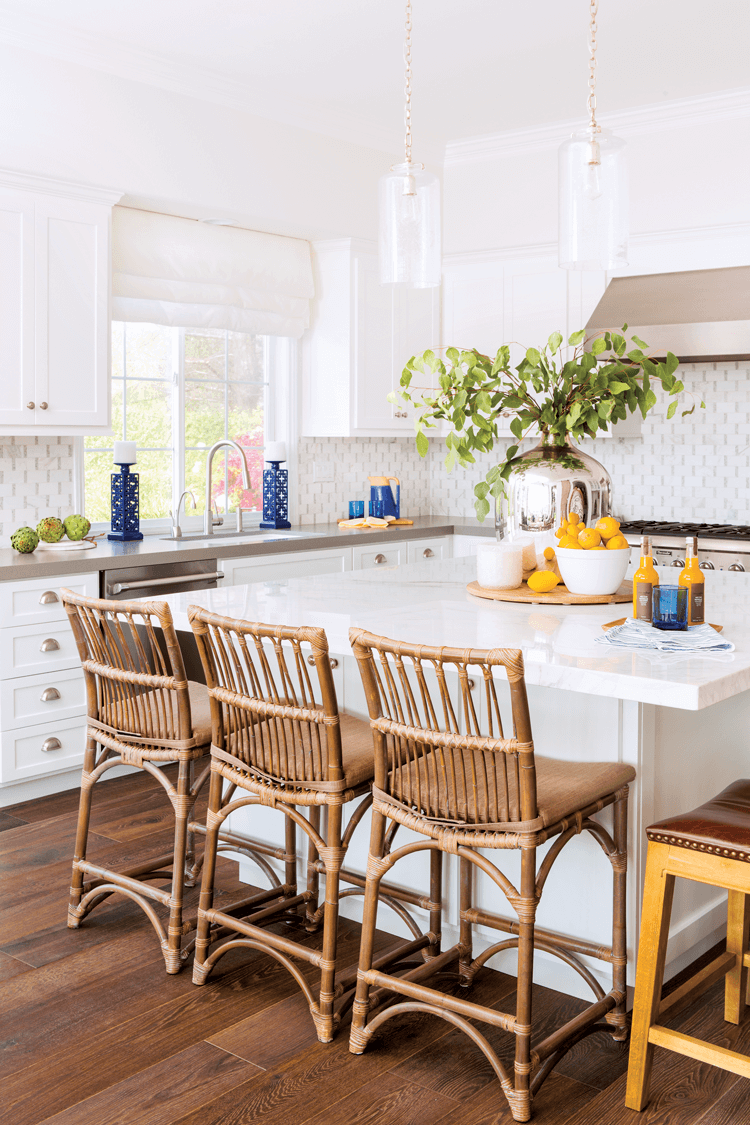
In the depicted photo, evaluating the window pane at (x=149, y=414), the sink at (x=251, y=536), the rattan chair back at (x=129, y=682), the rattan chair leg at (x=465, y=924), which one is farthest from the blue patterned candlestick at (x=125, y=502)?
the rattan chair leg at (x=465, y=924)

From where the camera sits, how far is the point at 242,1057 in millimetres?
2287

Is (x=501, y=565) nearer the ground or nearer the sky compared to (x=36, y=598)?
nearer the sky

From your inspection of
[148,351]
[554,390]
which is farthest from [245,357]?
[554,390]

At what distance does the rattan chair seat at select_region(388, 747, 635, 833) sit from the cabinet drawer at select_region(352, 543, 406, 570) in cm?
290

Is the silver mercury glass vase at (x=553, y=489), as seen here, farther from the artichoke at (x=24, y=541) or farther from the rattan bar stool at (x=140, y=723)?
the artichoke at (x=24, y=541)

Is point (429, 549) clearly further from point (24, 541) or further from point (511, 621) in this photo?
point (511, 621)

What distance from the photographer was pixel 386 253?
2535 mm

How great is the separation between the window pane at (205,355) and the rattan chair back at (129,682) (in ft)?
8.96

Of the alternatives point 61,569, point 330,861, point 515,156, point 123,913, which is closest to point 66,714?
point 61,569

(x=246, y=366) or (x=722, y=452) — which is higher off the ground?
(x=246, y=366)

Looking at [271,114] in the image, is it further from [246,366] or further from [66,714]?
[66,714]

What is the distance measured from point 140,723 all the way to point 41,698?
1.44m

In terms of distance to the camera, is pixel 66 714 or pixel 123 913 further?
pixel 66 714

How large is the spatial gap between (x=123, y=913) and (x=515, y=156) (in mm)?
4360
